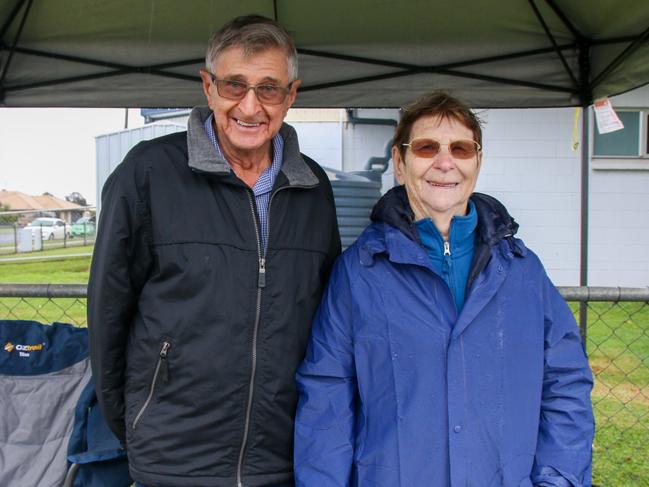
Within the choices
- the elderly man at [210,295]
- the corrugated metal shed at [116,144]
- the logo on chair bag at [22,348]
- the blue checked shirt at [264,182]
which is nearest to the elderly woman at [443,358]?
the elderly man at [210,295]

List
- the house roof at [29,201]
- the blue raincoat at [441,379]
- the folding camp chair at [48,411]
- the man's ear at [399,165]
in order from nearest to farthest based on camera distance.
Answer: the blue raincoat at [441,379] < the man's ear at [399,165] < the folding camp chair at [48,411] < the house roof at [29,201]

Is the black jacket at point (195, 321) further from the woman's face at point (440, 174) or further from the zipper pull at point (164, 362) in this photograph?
the woman's face at point (440, 174)

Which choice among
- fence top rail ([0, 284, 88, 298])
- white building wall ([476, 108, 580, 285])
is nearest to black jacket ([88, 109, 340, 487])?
fence top rail ([0, 284, 88, 298])

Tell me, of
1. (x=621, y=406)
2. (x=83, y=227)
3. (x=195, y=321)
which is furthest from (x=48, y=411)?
(x=83, y=227)

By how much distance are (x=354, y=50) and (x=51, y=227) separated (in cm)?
1660

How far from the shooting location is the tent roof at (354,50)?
11.1 feet

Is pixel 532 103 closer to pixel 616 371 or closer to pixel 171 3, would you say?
pixel 171 3

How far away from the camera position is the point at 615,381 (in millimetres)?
5957

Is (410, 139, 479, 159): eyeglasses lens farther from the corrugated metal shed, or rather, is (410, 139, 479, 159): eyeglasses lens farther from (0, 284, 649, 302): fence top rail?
the corrugated metal shed

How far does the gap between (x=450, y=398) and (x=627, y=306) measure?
27.6ft

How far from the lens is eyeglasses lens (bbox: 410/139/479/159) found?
5.97 ft

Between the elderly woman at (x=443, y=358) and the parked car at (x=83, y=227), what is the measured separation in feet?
48.8

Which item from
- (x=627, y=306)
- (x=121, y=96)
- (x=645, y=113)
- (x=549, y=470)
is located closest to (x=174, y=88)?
(x=121, y=96)

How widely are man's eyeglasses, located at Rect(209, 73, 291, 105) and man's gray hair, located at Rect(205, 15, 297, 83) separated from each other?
0.21ft
